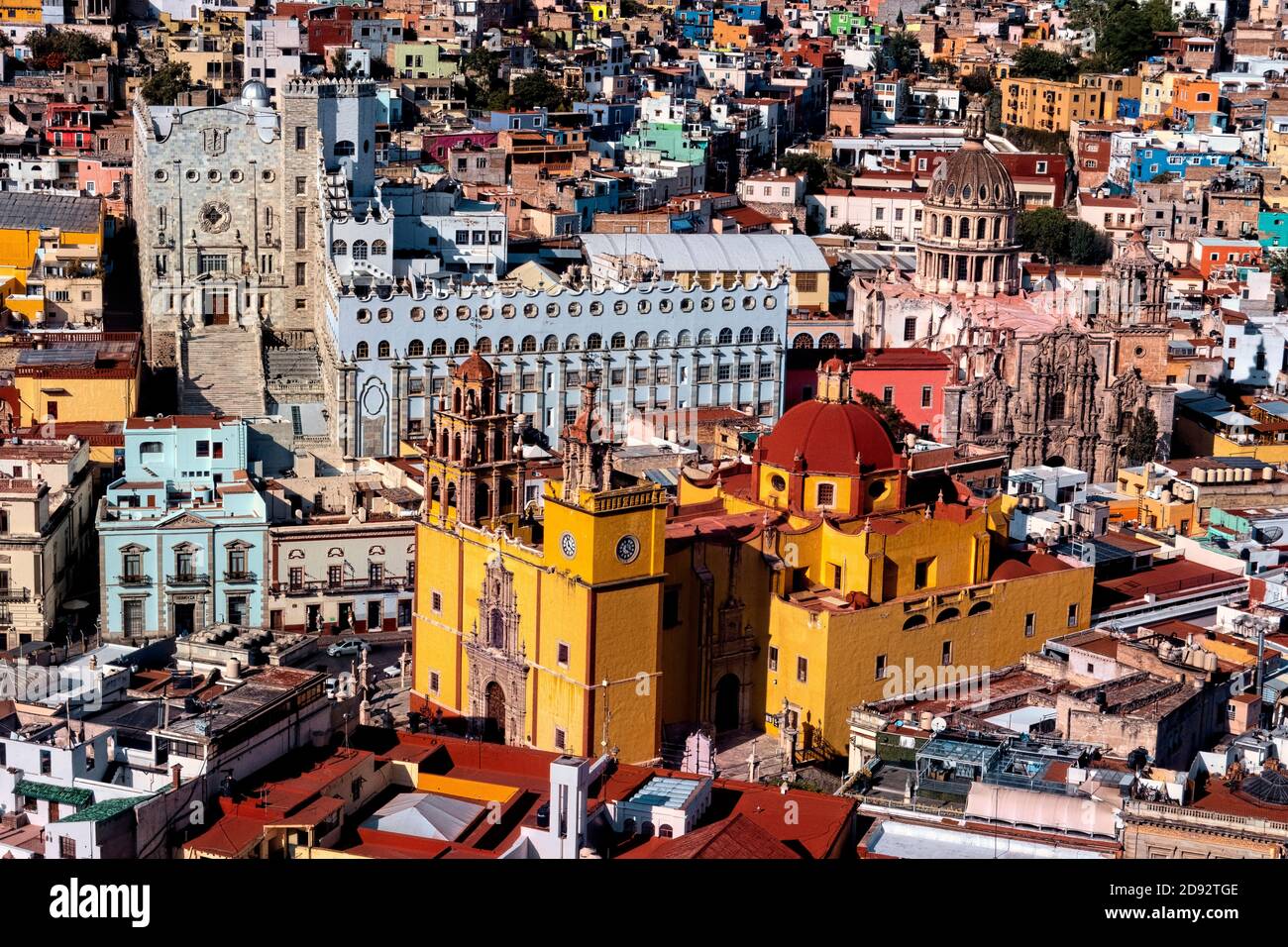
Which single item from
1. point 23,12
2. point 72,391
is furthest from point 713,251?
point 23,12

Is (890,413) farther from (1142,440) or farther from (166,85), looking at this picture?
(166,85)

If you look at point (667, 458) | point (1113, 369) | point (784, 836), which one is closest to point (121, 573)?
point (667, 458)

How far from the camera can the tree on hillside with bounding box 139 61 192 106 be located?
104125mm

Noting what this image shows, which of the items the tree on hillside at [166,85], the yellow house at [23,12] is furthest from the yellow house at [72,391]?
the yellow house at [23,12]

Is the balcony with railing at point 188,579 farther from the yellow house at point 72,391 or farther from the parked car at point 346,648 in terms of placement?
the yellow house at point 72,391

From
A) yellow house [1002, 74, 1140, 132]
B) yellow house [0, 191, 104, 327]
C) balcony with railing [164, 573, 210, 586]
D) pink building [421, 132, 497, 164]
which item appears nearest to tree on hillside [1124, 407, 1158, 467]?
balcony with railing [164, 573, 210, 586]

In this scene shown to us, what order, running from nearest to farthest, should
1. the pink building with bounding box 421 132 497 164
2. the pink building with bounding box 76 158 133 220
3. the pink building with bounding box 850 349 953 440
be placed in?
the pink building with bounding box 850 349 953 440 → the pink building with bounding box 76 158 133 220 → the pink building with bounding box 421 132 497 164

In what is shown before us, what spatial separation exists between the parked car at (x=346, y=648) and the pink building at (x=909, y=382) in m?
22.9

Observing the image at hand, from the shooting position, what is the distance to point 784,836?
1425 inches

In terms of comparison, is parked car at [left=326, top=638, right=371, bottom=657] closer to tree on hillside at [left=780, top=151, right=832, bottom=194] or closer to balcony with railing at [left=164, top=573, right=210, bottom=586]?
balcony with railing at [left=164, top=573, right=210, bottom=586]

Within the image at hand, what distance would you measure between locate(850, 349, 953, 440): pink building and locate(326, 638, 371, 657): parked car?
75.2 feet
